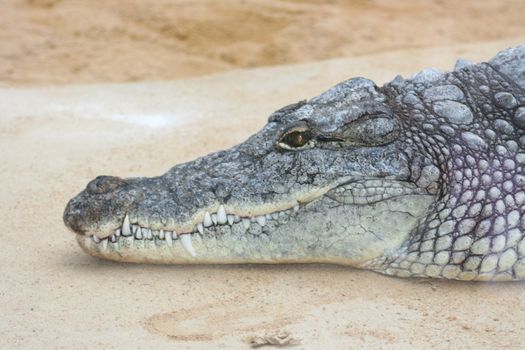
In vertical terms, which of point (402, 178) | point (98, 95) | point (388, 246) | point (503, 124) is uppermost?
point (98, 95)

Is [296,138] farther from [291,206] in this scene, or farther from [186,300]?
[186,300]

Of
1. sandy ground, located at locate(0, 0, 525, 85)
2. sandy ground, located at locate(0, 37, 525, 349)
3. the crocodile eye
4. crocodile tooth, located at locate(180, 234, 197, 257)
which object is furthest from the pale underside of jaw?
sandy ground, located at locate(0, 0, 525, 85)

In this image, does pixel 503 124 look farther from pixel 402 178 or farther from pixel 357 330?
pixel 357 330

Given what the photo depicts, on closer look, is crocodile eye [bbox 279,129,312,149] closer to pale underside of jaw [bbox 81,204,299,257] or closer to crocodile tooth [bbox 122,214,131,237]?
pale underside of jaw [bbox 81,204,299,257]

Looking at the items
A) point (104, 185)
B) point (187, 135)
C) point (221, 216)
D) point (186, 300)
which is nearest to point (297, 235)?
point (221, 216)

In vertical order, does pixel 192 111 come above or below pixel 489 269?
above

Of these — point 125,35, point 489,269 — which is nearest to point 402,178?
point 489,269
